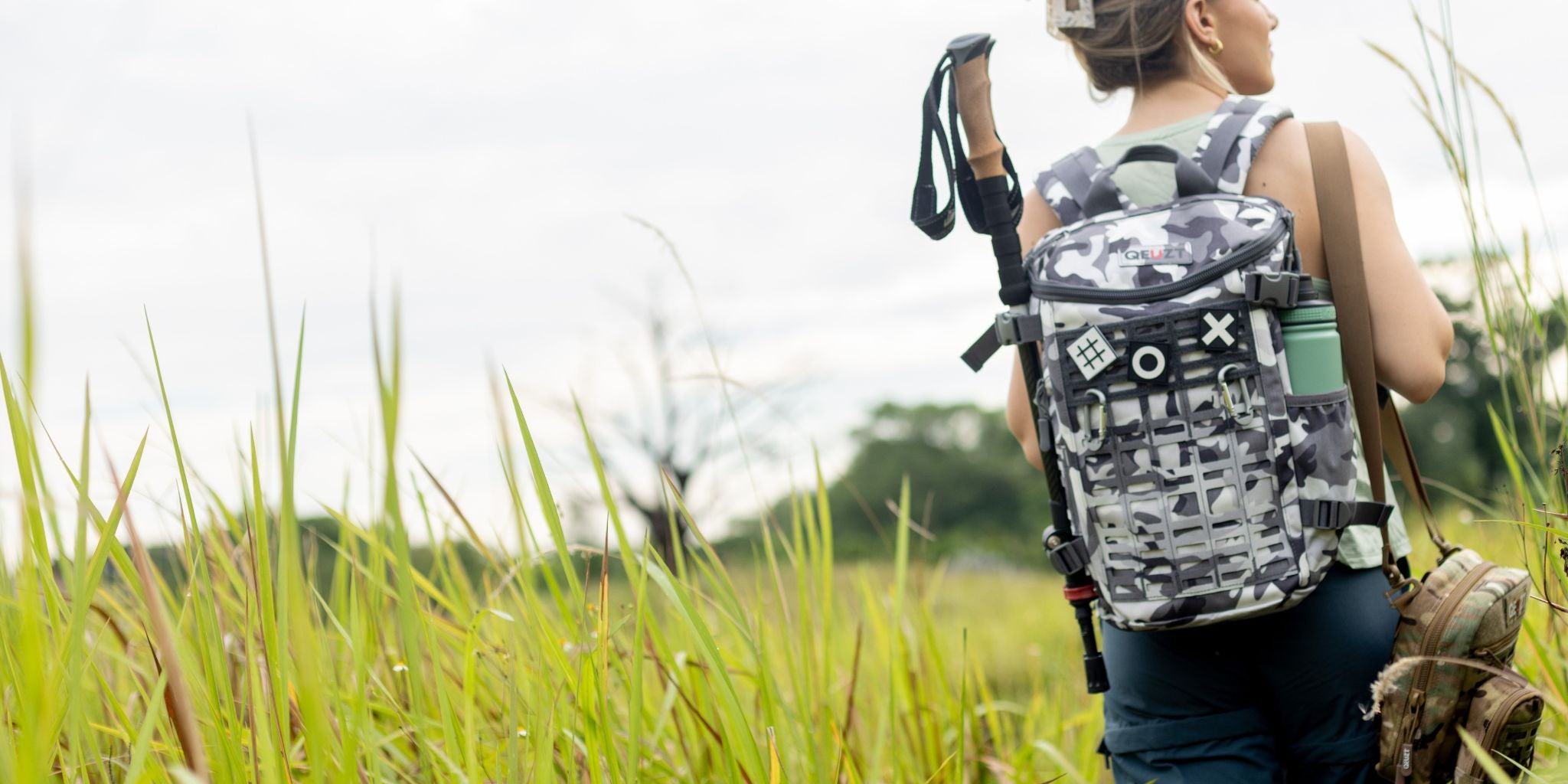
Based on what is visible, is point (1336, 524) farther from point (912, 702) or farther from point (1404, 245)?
point (912, 702)

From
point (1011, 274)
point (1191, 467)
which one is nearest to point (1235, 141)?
point (1011, 274)

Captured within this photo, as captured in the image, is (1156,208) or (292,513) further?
(1156,208)

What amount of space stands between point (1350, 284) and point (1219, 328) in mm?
210

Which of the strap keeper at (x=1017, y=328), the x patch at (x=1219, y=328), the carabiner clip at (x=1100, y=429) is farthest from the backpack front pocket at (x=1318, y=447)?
the strap keeper at (x=1017, y=328)

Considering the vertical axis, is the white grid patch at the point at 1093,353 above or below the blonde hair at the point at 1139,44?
below

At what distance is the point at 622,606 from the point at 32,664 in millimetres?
866

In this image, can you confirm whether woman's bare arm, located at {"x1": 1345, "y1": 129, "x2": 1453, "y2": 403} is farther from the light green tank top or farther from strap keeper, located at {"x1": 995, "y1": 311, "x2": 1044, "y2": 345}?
strap keeper, located at {"x1": 995, "y1": 311, "x2": 1044, "y2": 345}

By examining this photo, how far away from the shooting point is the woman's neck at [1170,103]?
1.68 meters

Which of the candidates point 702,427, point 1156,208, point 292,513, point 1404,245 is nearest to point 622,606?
point 292,513

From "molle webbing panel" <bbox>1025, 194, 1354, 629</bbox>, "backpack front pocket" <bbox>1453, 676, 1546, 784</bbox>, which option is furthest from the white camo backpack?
"backpack front pocket" <bbox>1453, 676, 1546, 784</bbox>

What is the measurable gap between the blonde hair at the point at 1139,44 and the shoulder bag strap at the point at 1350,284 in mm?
216

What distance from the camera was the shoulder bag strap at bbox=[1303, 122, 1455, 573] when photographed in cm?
152

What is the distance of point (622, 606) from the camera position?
1606 millimetres

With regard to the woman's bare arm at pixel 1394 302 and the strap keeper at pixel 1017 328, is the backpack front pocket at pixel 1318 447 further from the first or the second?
the strap keeper at pixel 1017 328
